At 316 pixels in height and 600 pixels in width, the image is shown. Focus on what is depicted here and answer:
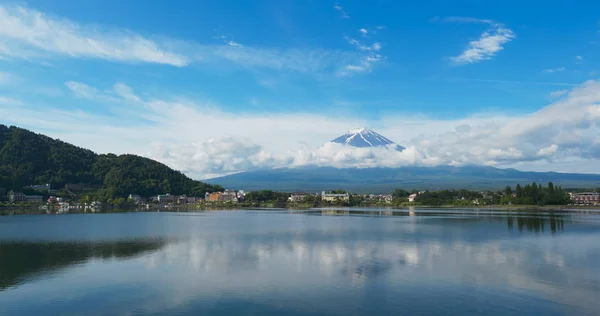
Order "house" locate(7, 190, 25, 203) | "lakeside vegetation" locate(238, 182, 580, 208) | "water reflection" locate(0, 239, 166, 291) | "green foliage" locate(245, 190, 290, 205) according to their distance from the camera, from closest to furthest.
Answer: "water reflection" locate(0, 239, 166, 291), "lakeside vegetation" locate(238, 182, 580, 208), "house" locate(7, 190, 25, 203), "green foliage" locate(245, 190, 290, 205)

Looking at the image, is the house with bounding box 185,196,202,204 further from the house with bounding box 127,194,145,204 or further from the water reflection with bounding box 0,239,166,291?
the water reflection with bounding box 0,239,166,291

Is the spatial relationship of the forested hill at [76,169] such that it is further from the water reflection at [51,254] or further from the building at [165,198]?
the water reflection at [51,254]

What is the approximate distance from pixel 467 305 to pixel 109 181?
89.6m

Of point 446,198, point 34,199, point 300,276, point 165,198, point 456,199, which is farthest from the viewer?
point 165,198

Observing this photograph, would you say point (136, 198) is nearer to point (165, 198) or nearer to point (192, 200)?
point (165, 198)

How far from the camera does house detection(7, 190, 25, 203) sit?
7021cm

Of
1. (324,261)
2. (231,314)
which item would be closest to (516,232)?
(324,261)

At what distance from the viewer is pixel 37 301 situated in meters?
9.62

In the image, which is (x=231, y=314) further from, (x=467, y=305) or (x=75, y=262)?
(x=75, y=262)

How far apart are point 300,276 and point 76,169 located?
304 feet

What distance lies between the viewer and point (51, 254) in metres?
16.1

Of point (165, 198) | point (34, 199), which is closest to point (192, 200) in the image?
point (165, 198)

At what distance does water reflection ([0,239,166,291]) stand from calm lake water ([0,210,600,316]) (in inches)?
1.4

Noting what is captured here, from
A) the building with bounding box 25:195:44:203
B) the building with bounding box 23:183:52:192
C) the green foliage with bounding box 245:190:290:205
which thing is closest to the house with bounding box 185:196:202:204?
the green foliage with bounding box 245:190:290:205
